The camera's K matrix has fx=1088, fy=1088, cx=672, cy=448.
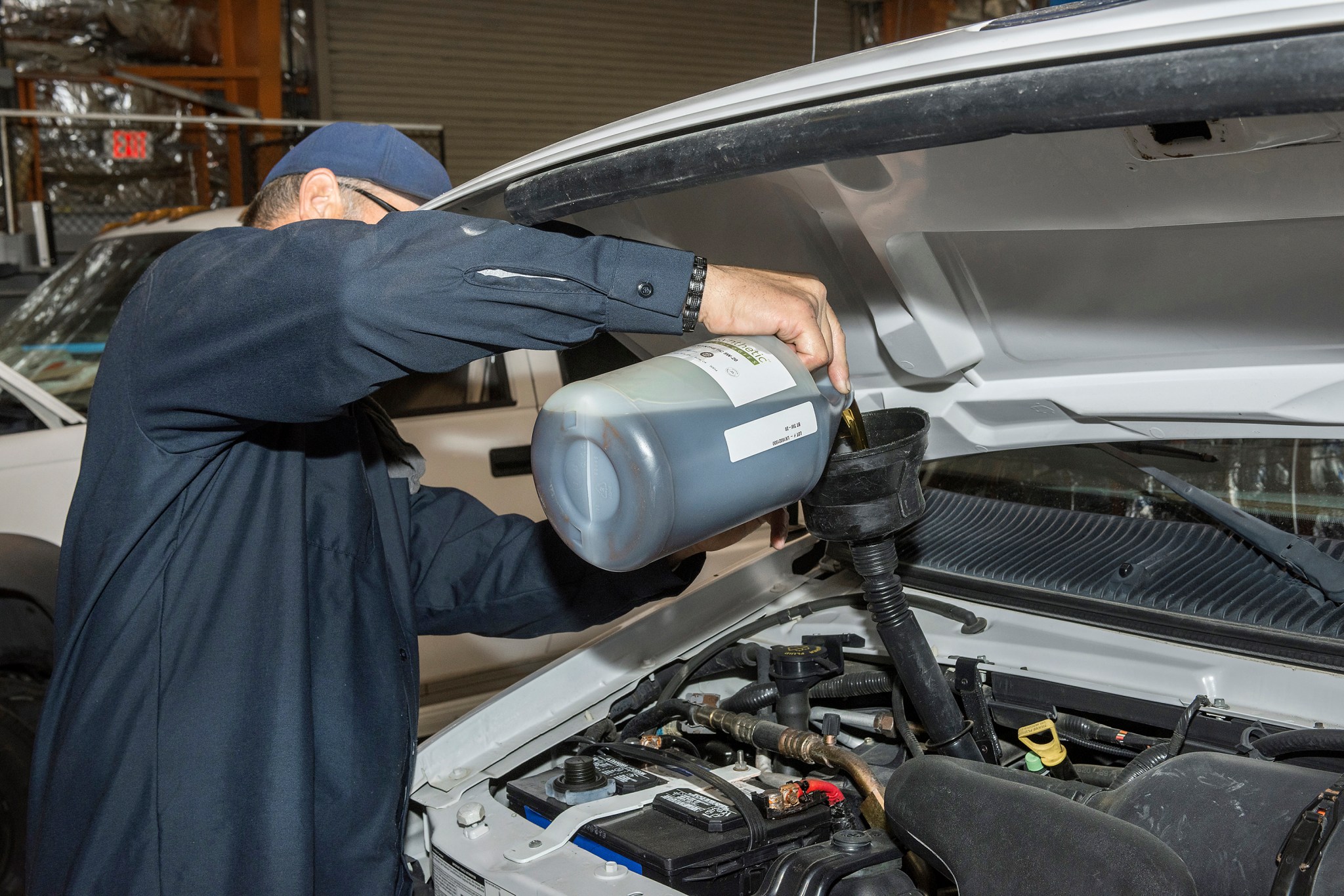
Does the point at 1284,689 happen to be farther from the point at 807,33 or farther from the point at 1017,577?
the point at 807,33

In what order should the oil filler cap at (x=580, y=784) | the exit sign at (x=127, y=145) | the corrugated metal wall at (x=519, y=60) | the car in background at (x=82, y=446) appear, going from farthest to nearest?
the corrugated metal wall at (x=519, y=60)
the exit sign at (x=127, y=145)
the car in background at (x=82, y=446)
the oil filler cap at (x=580, y=784)

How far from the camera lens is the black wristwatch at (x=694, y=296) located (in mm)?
1146

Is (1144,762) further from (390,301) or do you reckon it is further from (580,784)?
(390,301)

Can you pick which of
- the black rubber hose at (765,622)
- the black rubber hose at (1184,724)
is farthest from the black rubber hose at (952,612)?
the black rubber hose at (1184,724)

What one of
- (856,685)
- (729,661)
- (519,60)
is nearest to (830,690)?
(856,685)

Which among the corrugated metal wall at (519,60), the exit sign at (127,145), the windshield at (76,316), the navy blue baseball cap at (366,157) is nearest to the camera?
the navy blue baseball cap at (366,157)

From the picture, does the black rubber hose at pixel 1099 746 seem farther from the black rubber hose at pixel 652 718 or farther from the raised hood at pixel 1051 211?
the black rubber hose at pixel 652 718

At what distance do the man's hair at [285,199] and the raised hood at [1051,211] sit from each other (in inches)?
13.2

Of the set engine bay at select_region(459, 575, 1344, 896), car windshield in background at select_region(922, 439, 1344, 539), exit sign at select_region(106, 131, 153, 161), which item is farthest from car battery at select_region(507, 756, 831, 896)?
exit sign at select_region(106, 131, 153, 161)

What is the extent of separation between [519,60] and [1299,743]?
26.7 feet

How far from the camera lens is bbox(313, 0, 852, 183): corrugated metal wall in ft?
25.5

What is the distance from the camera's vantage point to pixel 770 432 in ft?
3.71

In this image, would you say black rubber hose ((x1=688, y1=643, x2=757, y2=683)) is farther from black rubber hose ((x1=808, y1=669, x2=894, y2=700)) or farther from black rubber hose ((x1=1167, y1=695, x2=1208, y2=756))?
black rubber hose ((x1=1167, y1=695, x2=1208, y2=756))

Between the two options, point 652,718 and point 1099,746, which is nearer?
point 1099,746
